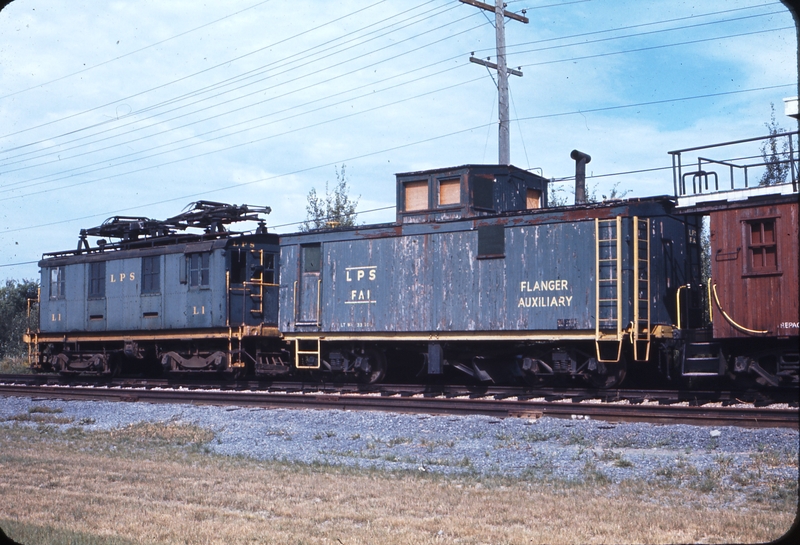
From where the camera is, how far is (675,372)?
1791cm

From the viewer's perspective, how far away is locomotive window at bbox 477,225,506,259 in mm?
18703

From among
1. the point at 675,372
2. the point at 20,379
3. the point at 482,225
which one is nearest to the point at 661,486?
the point at 675,372

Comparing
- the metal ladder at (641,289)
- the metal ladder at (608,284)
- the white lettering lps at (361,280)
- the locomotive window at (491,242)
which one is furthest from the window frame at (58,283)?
the metal ladder at (641,289)

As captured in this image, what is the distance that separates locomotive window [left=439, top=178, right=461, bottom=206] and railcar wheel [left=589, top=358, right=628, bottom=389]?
5.21 metres

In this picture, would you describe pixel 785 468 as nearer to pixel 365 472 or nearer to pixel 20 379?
pixel 365 472

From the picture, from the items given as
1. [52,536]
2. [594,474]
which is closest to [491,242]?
[594,474]

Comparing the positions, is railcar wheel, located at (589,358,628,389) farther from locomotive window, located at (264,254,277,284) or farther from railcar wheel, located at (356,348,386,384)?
locomotive window, located at (264,254,277,284)

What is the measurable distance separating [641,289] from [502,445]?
19.5 ft

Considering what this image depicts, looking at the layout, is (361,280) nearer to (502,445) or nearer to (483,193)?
(483,193)

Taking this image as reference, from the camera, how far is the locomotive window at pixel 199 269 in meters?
23.8

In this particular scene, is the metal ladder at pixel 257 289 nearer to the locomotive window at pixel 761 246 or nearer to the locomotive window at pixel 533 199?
the locomotive window at pixel 533 199

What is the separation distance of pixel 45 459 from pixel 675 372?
495 inches

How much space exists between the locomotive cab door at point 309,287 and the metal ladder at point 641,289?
8376 millimetres

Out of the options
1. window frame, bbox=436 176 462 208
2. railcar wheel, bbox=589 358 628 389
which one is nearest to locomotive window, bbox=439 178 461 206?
window frame, bbox=436 176 462 208
